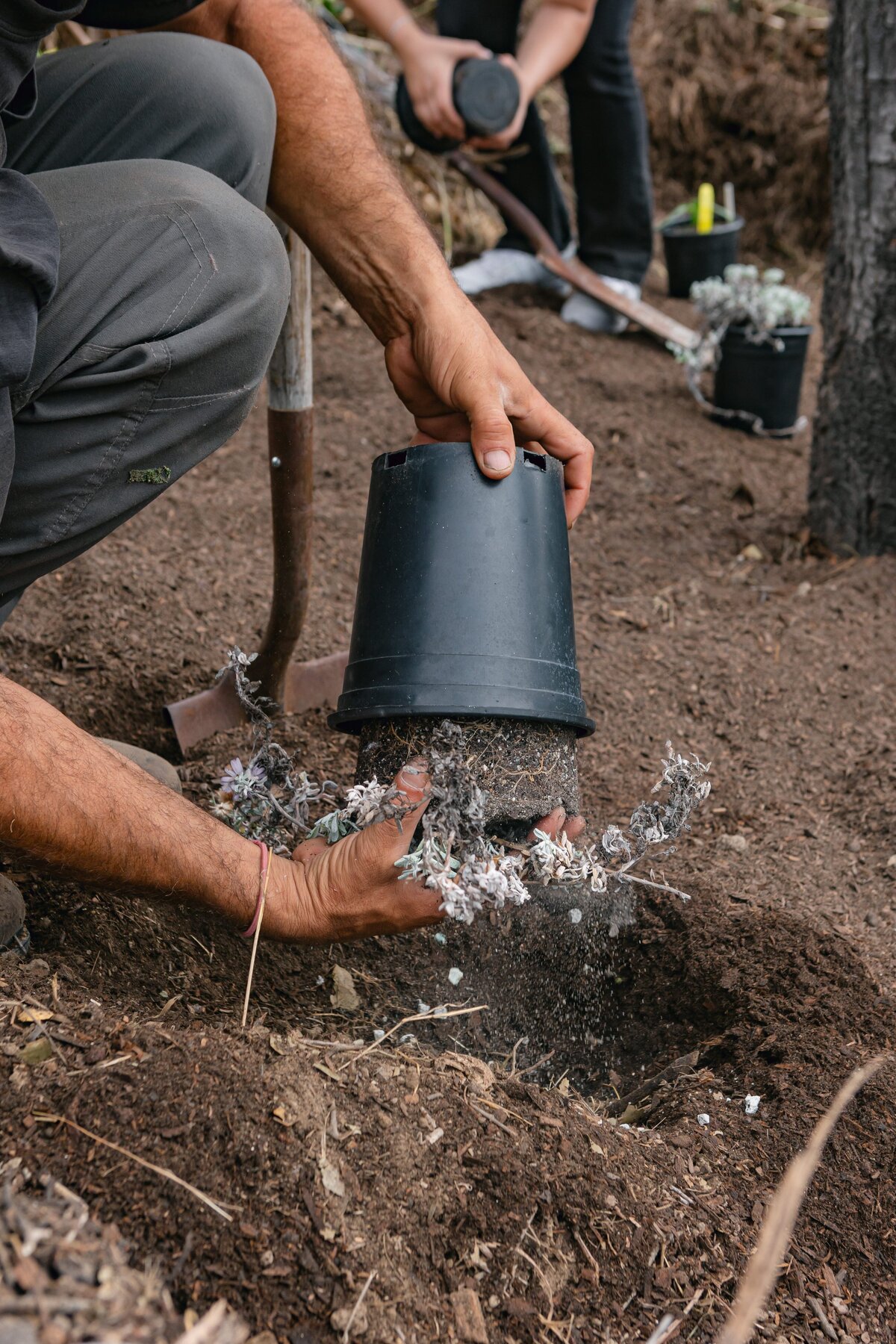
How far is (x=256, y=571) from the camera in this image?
2740 millimetres

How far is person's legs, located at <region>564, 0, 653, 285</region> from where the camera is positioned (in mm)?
4113

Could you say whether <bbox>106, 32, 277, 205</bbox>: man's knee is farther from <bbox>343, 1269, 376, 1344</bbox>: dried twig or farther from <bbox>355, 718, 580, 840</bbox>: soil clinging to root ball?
<bbox>343, 1269, 376, 1344</bbox>: dried twig

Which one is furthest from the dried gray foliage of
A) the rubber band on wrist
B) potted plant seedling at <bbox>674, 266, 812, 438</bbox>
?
potted plant seedling at <bbox>674, 266, 812, 438</bbox>

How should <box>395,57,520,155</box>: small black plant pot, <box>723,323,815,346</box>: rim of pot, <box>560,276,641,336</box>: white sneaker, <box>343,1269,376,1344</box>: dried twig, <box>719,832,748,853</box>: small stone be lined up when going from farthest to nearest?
<box>560,276,641,336</box>: white sneaker < <box>723,323,815,346</box>: rim of pot < <box>395,57,520,155</box>: small black plant pot < <box>719,832,748,853</box>: small stone < <box>343,1269,376,1344</box>: dried twig

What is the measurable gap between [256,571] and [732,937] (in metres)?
1.54

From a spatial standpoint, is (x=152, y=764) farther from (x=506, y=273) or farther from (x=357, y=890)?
(x=506, y=273)

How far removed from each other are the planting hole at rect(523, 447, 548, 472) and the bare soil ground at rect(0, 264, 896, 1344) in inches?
25.9

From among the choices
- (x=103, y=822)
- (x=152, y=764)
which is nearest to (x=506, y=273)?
(x=152, y=764)

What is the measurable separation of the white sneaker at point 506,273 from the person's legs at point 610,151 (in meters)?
0.17

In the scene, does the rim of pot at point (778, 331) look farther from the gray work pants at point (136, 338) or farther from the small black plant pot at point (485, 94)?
the gray work pants at point (136, 338)

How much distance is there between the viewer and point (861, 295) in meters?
2.87

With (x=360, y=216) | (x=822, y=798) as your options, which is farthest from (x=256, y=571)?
(x=822, y=798)

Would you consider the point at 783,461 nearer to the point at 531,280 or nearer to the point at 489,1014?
the point at 531,280

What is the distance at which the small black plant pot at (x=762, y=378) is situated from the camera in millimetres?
3920
